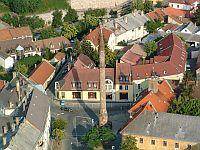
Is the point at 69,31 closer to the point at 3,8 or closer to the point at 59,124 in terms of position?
the point at 3,8

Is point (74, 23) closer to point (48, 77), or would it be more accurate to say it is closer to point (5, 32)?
point (5, 32)

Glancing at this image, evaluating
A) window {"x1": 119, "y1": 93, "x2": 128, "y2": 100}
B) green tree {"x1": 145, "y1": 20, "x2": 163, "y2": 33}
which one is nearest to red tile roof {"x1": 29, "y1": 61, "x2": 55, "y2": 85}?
window {"x1": 119, "y1": 93, "x2": 128, "y2": 100}

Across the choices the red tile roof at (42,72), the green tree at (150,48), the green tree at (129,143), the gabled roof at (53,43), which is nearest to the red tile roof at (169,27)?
the green tree at (150,48)

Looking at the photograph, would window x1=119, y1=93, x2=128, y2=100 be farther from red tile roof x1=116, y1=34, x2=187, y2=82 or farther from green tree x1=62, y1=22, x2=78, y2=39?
green tree x1=62, y1=22, x2=78, y2=39

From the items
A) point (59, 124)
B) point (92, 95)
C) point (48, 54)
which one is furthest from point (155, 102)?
point (48, 54)

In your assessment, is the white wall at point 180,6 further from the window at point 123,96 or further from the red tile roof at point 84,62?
the window at point 123,96
